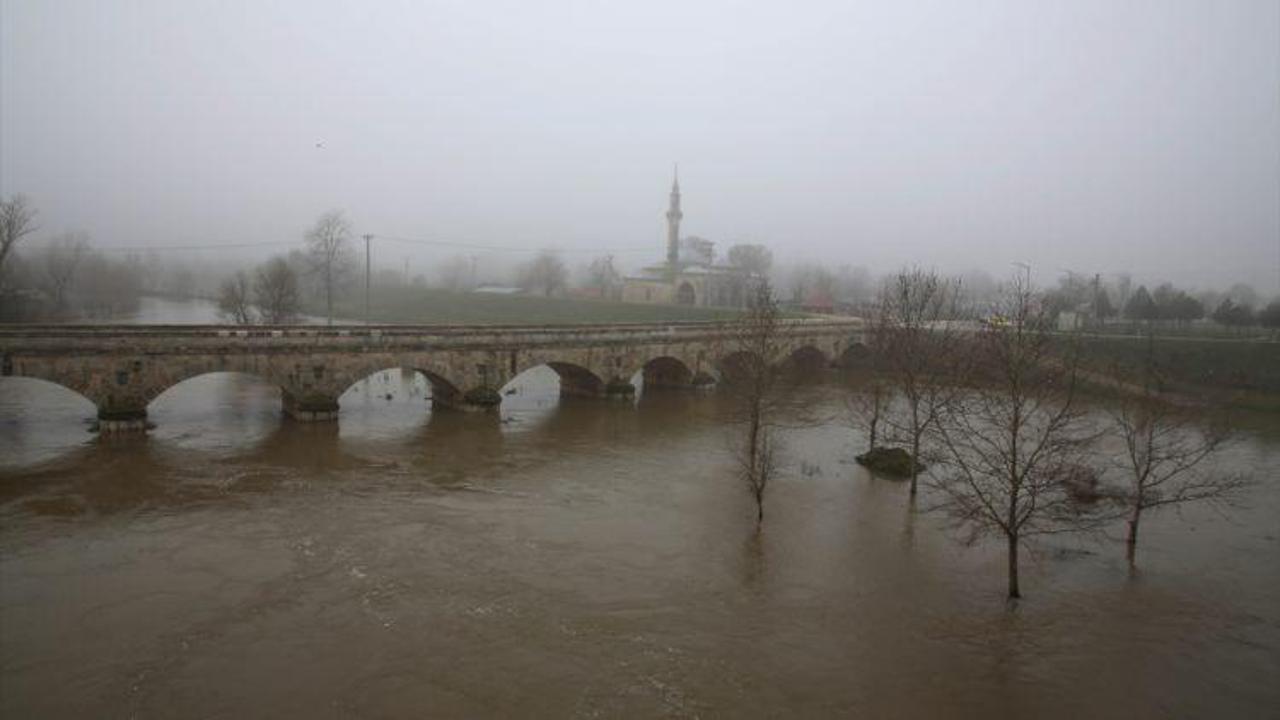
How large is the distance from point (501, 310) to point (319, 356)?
185 ft

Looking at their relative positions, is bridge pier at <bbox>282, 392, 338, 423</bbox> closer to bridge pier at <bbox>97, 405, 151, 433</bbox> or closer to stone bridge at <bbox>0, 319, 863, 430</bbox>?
stone bridge at <bbox>0, 319, 863, 430</bbox>

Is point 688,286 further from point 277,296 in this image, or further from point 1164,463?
point 1164,463

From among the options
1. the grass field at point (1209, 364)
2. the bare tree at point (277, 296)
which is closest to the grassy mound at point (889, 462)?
the grass field at point (1209, 364)

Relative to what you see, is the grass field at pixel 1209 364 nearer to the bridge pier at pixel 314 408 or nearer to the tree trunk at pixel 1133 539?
the tree trunk at pixel 1133 539

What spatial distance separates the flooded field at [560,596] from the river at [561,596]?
64 mm

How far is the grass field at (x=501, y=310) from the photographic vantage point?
74750 mm

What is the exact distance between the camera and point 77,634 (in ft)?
40.3

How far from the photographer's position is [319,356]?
27297 mm

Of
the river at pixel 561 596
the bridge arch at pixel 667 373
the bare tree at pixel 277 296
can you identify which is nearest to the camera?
the river at pixel 561 596

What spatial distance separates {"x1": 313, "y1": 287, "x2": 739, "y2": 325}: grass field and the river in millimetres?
47389

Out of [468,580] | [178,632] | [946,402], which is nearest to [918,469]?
[946,402]

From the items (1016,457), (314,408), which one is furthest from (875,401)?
(314,408)

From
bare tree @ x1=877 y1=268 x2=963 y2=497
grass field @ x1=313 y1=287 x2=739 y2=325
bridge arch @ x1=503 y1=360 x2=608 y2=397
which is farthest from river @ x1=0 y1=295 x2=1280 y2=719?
grass field @ x1=313 y1=287 x2=739 y2=325

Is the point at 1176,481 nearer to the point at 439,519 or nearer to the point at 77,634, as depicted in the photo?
the point at 439,519
